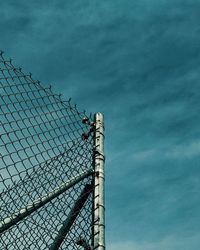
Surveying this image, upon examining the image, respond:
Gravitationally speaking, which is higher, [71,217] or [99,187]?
[99,187]

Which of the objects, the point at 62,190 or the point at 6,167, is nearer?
the point at 6,167

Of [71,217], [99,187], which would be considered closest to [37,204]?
[71,217]

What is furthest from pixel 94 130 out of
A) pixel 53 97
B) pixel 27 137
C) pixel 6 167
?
pixel 6 167

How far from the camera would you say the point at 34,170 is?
462 cm

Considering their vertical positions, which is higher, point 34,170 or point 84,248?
point 34,170

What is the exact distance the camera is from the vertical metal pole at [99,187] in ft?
14.4

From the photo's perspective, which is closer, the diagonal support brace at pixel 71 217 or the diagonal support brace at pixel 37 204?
the diagonal support brace at pixel 37 204

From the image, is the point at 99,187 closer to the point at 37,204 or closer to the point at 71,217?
the point at 71,217

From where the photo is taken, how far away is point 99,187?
479cm

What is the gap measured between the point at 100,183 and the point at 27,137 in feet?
3.13

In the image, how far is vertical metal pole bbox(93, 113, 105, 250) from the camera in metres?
4.38

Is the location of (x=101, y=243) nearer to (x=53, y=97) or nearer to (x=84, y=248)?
(x=84, y=248)

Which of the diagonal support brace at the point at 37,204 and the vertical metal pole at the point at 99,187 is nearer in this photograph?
the diagonal support brace at the point at 37,204

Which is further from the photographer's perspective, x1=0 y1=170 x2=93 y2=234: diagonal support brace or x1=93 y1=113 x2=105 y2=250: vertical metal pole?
x1=93 y1=113 x2=105 y2=250: vertical metal pole
